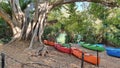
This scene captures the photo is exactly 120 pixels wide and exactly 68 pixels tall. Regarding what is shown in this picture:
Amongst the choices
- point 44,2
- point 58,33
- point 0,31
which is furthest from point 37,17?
point 58,33

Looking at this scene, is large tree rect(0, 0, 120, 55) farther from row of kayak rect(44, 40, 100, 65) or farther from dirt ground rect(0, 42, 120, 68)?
row of kayak rect(44, 40, 100, 65)

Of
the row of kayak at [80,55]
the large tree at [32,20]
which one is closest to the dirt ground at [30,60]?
the row of kayak at [80,55]

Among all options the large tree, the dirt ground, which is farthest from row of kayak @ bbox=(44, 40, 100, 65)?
the large tree

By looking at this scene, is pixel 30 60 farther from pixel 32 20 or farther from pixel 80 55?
pixel 32 20

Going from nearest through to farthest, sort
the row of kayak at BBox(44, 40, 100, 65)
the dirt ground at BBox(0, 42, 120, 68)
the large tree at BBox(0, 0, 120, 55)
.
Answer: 1. the dirt ground at BBox(0, 42, 120, 68)
2. the row of kayak at BBox(44, 40, 100, 65)
3. the large tree at BBox(0, 0, 120, 55)

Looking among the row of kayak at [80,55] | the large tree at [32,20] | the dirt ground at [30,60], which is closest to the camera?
the dirt ground at [30,60]

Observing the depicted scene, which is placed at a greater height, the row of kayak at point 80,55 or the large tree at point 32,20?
the large tree at point 32,20

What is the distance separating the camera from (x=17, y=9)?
1183 centimetres

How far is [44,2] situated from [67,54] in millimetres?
2633

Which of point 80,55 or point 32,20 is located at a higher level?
point 32,20

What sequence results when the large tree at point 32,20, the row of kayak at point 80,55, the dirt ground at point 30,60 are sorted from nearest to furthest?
the dirt ground at point 30,60 → the row of kayak at point 80,55 → the large tree at point 32,20

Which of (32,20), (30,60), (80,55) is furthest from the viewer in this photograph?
(32,20)

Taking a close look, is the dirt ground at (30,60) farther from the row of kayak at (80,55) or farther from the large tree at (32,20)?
the large tree at (32,20)

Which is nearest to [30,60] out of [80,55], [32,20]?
[80,55]
